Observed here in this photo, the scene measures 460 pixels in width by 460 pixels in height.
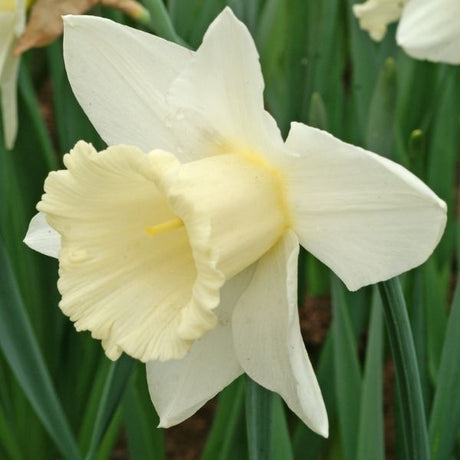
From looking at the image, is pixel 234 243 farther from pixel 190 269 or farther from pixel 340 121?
pixel 340 121

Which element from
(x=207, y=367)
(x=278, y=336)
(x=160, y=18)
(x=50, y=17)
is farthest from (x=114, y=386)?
(x=50, y=17)

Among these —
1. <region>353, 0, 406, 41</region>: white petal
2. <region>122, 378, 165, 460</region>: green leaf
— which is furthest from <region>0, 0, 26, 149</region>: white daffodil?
<region>353, 0, 406, 41</region>: white petal

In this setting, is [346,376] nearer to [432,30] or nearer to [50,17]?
[432,30]

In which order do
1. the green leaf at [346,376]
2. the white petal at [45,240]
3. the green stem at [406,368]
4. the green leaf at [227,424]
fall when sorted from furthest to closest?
the green leaf at [227,424] → the green leaf at [346,376] → the white petal at [45,240] → the green stem at [406,368]

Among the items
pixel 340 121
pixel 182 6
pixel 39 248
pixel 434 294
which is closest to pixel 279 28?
pixel 340 121

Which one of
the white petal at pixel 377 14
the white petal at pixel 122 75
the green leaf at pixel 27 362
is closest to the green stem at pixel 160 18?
the white petal at pixel 122 75

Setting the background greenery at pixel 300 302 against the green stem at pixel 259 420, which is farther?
the background greenery at pixel 300 302

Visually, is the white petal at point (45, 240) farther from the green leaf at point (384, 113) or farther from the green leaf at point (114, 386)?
the green leaf at point (384, 113)
